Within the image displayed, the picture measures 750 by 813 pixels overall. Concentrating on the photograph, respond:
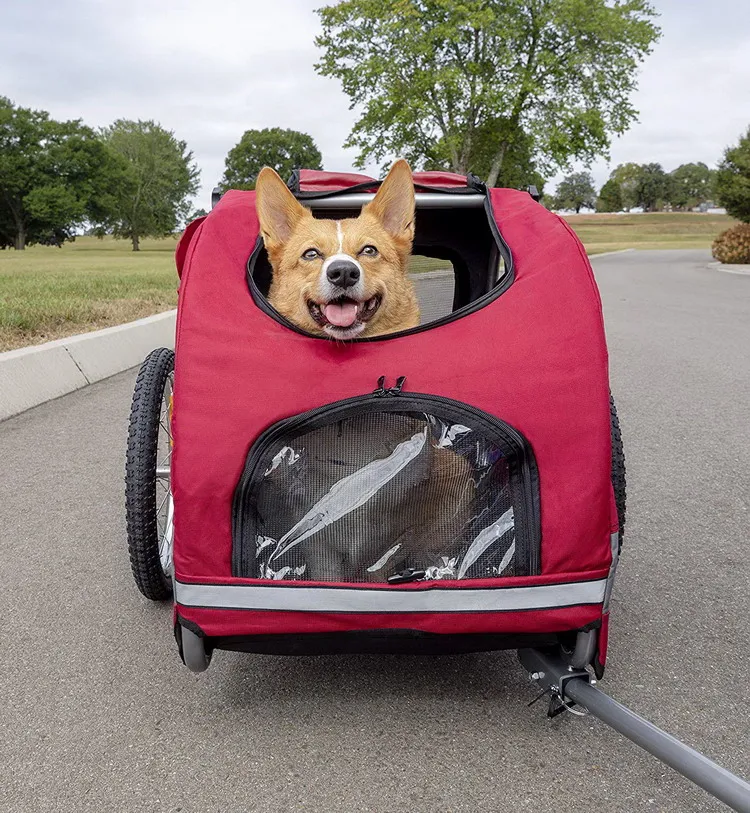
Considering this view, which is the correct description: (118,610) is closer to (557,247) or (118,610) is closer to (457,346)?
(457,346)

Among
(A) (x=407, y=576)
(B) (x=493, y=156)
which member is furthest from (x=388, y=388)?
(B) (x=493, y=156)

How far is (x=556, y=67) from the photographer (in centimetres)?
Result: 3419

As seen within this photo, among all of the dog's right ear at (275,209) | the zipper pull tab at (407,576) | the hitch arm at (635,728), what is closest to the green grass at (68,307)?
the dog's right ear at (275,209)

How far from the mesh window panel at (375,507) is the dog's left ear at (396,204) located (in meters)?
0.85

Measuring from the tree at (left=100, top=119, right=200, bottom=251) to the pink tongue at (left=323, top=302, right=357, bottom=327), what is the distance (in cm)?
6291

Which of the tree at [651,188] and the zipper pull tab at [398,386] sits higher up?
the tree at [651,188]

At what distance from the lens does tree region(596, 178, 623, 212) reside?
113438 millimetres

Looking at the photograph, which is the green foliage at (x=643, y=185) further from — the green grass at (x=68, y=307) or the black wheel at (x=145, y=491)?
the black wheel at (x=145, y=491)

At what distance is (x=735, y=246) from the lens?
26.2 m

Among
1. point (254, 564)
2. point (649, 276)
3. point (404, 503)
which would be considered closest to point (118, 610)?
point (254, 564)

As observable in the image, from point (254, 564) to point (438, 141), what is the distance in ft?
120

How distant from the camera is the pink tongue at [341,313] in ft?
7.14

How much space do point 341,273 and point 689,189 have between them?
123 meters

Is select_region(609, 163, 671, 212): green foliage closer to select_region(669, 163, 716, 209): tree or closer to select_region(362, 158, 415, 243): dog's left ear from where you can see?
select_region(669, 163, 716, 209): tree
